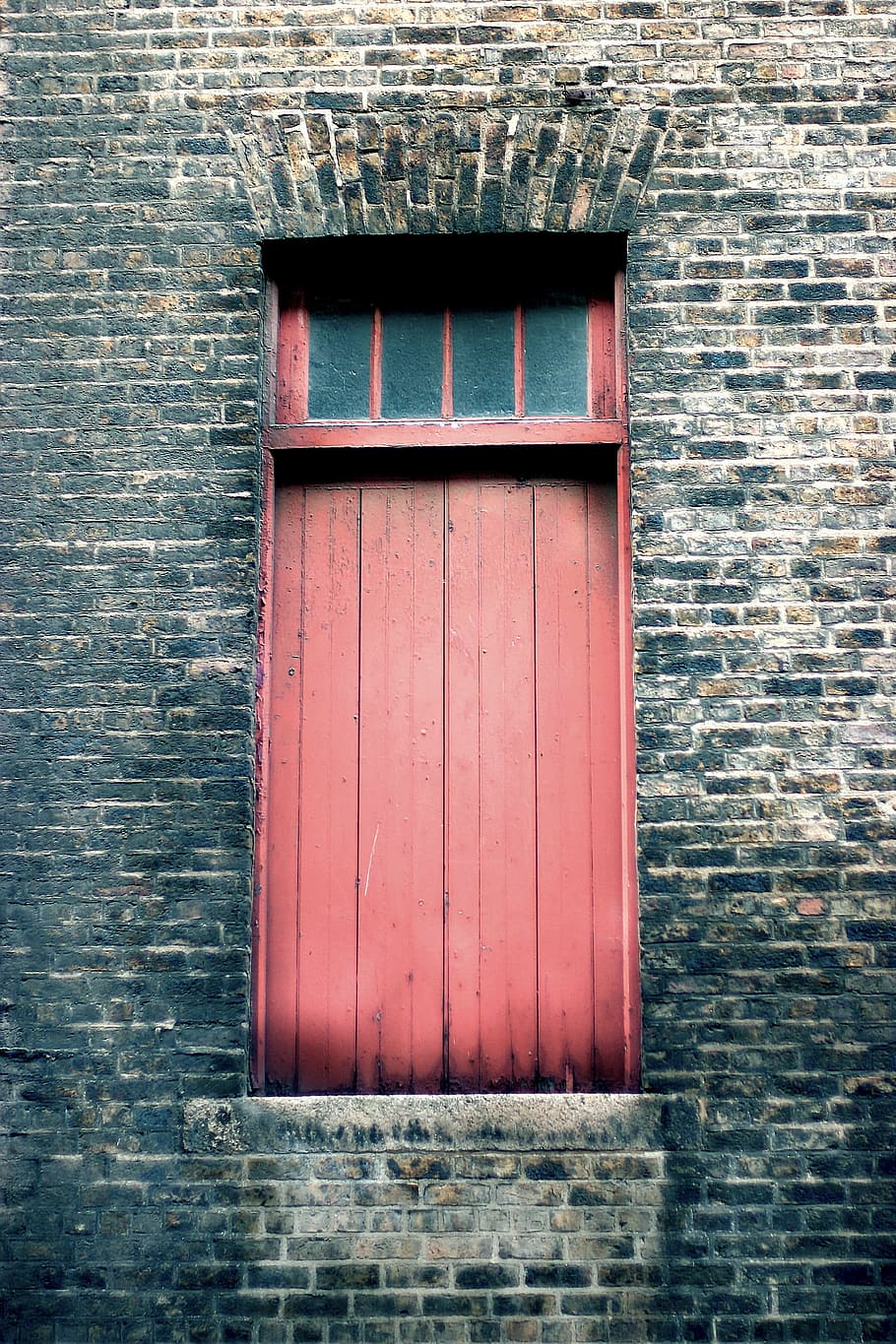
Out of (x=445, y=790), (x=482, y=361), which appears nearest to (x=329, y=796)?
(x=445, y=790)

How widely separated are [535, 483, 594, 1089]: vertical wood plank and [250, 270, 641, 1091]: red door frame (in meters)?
0.13

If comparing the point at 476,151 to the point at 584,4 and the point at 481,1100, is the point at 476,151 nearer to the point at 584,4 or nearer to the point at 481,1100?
the point at 584,4

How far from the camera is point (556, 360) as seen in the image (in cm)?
378

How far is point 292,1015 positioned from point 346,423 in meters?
2.01

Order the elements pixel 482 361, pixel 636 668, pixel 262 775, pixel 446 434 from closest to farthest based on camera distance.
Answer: pixel 636 668 → pixel 262 775 → pixel 446 434 → pixel 482 361

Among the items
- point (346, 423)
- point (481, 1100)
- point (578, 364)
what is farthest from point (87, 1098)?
point (578, 364)

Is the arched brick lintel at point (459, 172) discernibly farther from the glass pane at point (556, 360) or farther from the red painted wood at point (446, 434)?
the red painted wood at point (446, 434)

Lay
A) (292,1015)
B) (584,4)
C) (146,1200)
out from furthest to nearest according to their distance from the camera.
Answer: (584,4) → (292,1015) → (146,1200)

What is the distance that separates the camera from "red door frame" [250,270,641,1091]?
11.3 ft

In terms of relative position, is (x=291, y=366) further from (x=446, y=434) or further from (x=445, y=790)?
(x=445, y=790)

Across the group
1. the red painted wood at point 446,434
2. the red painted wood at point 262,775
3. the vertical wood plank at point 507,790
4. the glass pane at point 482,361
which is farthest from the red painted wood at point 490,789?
the red painted wood at point 262,775

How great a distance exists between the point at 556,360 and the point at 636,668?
1.16 metres

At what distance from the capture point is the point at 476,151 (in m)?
3.67

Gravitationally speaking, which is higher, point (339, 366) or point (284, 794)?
point (339, 366)
